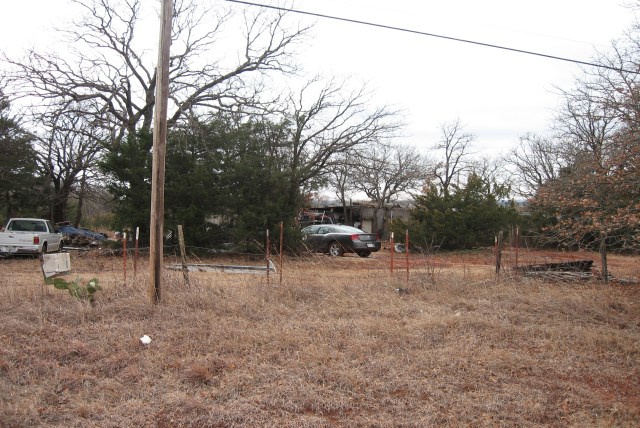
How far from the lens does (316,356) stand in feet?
18.3

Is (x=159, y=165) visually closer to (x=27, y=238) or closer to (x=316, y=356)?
(x=316, y=356)

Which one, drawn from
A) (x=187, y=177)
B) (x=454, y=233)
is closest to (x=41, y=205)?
(x=187, y=177)

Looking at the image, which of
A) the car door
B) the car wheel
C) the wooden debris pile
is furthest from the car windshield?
the wooden debris pile

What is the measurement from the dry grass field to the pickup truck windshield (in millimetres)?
10170

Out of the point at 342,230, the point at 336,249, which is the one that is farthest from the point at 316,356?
the point at 342,230

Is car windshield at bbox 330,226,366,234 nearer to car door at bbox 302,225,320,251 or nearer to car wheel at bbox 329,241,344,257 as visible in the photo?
car wheel at bbox 329,241,344,257

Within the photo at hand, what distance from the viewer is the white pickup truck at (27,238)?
1609cm

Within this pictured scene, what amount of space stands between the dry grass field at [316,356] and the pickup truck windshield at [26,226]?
10.2 meters

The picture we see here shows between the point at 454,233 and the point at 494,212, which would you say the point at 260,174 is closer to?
the point at 454,233

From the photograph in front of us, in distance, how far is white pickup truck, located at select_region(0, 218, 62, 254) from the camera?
1609 cm

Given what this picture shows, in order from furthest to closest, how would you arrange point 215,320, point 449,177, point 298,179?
1. point 449,177
2. point 298,179
3. point 215,320

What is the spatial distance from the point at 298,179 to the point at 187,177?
402cm

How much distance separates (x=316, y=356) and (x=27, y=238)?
14.2 meters

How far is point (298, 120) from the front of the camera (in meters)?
21.0
